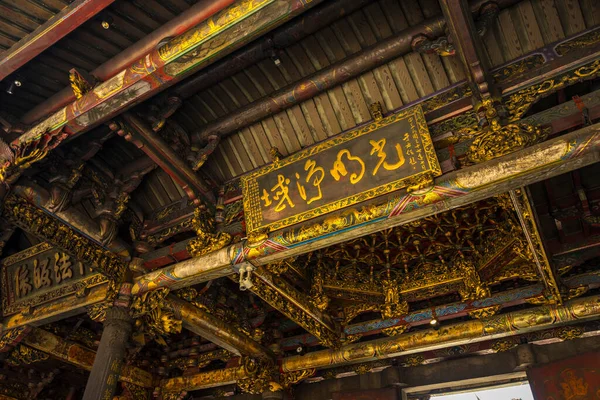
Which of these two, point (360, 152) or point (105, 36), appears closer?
point (105, 36)

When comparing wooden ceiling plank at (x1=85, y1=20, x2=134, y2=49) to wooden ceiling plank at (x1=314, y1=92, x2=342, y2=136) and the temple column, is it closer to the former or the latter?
wooden ceiling plank at (x1=314, y1=92, x2=342, y2=136)

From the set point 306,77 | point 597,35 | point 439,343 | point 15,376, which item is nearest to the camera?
point 597,35

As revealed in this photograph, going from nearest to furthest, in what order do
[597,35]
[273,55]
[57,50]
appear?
[597,35] → [57,50] → [273,55]

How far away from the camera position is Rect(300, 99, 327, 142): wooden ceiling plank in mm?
4379

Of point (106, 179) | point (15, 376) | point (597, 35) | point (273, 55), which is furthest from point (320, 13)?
point (15, 376)

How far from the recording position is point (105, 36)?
354 cm

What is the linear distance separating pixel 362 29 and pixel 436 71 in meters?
0.78

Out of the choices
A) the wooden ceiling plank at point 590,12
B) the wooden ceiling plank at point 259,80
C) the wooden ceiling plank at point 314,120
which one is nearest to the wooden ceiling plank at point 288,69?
the wooden ceiling plank at point 259,80

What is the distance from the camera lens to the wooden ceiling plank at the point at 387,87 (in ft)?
13.3

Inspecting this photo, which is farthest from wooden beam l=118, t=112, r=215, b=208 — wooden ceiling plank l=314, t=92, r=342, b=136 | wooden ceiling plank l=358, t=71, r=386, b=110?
wooden ceiling plank l=358, t=71, r=386, b=110

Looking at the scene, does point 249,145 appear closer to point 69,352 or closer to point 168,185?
point 168,185

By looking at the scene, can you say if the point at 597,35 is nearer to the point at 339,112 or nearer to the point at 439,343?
the point at 339,112

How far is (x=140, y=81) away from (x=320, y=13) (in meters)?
1.66

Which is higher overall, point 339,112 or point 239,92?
point 239,92
